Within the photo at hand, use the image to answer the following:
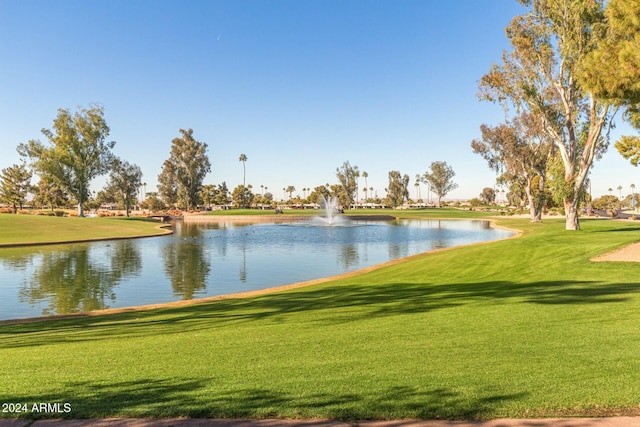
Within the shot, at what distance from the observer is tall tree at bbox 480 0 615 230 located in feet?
92.8

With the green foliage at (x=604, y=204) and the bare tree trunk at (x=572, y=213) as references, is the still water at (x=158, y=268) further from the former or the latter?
the green foliage at (x=604, y=204)

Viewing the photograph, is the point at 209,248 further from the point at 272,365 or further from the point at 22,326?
the point at 272,365

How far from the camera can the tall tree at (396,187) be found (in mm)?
148500

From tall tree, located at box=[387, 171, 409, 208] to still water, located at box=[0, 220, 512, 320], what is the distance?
112 m

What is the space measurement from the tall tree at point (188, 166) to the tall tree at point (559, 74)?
303ft

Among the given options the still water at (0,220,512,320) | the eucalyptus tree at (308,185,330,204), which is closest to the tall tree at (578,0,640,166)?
the still water at (0,220,512,320)

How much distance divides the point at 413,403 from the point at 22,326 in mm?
10837

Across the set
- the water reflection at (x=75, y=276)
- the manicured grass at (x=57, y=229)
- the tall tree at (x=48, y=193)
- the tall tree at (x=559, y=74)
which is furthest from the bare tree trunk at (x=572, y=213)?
the tall tree at (x=48, y=193)

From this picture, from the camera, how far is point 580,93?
30.8 metres

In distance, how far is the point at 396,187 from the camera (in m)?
148

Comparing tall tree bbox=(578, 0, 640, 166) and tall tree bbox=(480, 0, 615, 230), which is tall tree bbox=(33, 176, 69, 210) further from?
tall tree bbox=(578, 0, 640, 166)

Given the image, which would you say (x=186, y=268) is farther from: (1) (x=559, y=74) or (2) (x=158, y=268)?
(1) (x=559, y=74)

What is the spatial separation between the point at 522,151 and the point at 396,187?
9663cm

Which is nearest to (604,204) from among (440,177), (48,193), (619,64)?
(440,177)
